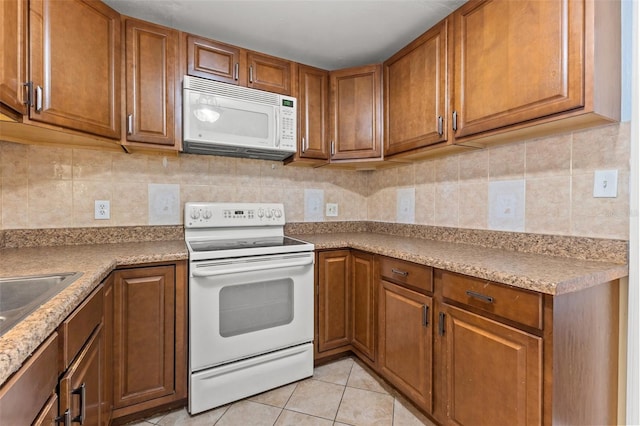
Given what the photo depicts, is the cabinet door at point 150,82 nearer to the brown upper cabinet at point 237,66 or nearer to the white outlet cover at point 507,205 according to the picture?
the brown upper cabinet at point 237,66

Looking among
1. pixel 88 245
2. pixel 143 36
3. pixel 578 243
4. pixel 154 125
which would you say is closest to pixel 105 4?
pixel 143 36

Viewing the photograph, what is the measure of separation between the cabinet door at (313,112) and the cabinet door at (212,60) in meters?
0.45

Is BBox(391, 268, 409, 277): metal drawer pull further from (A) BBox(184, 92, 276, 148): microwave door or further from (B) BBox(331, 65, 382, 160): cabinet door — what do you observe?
(A) BBox(184, 92, 276, 148): microwave door

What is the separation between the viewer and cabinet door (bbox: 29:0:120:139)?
1.26 metres

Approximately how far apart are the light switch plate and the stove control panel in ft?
5.74

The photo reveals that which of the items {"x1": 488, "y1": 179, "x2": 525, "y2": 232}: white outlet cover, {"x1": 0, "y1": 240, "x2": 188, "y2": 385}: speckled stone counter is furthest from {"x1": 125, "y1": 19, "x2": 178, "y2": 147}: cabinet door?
{"x1": 488, "y1": 179, "x2": 525, "y2": 232}: white outlet cover

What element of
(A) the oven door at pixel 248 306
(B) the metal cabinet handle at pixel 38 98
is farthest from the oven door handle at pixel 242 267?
(B) the metal cabinet handle at pixel 38 98

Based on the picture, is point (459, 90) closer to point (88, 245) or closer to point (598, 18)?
point (598, 18)

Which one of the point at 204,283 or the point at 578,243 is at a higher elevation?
the point at 578,243

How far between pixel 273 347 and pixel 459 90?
174 centimetres

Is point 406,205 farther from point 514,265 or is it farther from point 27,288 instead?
point 27,288

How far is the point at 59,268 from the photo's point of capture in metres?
1.17

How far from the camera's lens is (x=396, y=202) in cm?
237

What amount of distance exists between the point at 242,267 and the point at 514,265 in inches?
50.3
